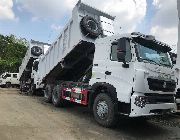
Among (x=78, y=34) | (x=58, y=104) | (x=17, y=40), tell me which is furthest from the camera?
(x=17, y=40)

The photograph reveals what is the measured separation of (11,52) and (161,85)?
1602 inches

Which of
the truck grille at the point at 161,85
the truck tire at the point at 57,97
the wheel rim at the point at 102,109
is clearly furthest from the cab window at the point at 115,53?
the truck tire at the point at 57,97

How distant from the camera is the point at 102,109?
8562 millimetres

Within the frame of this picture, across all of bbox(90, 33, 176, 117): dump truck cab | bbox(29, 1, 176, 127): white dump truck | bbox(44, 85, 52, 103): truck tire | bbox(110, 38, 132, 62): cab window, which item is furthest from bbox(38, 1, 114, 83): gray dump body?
bbox(110, 38, 132, 62): cab window

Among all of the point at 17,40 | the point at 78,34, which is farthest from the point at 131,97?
the point at 17,40

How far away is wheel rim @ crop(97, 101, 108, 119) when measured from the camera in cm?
846

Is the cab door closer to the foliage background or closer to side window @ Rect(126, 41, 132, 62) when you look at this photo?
side window @ Rect(126, 41, 132, 62)

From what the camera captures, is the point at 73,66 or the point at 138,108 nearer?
the point at 138,108

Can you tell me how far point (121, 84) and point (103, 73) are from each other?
0.99 m

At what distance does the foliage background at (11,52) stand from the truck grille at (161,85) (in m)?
32.5

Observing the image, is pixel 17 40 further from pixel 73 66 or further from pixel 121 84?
pixel 121 84

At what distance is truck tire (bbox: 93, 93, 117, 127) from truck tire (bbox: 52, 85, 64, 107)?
344 cm

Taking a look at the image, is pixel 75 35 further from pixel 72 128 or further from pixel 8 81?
pixel 8 81

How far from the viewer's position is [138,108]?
7480 millimetres
